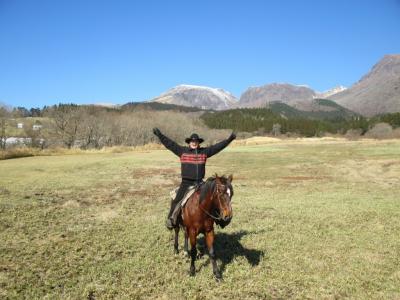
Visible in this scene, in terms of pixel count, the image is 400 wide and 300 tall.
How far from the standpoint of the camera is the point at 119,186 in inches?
1080

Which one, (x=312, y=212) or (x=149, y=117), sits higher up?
(x=149, y=117)

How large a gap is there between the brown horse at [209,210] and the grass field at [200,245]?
97 centimetres

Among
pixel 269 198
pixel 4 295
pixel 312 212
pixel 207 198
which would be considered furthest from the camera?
pixel 269 198

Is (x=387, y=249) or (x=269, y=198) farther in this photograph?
(x=269, y=198)

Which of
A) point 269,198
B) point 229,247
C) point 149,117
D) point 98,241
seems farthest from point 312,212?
point 149,117

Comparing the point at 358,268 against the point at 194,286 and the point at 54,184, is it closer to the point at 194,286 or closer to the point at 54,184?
the point at 194,286

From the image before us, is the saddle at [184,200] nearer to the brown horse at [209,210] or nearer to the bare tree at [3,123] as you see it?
the brown horse at [209,210]

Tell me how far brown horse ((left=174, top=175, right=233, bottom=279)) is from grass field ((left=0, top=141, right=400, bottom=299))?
0.97 m

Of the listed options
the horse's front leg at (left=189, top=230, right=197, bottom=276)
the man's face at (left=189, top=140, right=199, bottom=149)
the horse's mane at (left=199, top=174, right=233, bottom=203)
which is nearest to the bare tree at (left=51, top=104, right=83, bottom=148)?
the man's face at (left=189, top=140, right=199, bottom=149)

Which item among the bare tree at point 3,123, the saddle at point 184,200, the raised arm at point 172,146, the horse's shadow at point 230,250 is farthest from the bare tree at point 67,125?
the saddle at point 184,200

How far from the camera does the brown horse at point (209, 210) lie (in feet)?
29.6

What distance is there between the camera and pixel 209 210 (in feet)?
31.4

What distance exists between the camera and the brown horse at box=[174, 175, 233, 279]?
9016 mm

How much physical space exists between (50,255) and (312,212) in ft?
38.4
